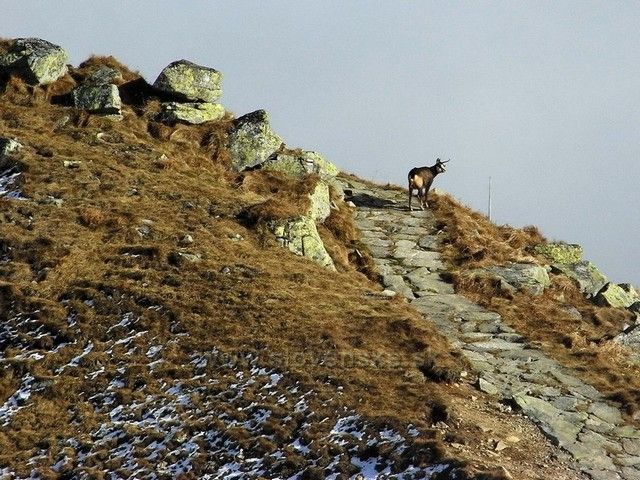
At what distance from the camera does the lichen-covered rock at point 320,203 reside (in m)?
26.4

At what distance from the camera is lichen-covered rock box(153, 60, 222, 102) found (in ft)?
99.9

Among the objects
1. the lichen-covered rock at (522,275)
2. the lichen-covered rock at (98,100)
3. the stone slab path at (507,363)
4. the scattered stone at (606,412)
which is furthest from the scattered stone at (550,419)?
the lichen-covered rock at (98,100)

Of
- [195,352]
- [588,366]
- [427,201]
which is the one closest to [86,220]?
[195,352]

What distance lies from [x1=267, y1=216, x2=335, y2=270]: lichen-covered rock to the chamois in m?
8.82

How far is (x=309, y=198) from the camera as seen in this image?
→ 2627cm

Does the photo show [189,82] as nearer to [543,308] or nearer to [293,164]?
[293,164]

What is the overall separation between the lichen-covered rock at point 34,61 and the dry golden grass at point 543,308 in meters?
15.6

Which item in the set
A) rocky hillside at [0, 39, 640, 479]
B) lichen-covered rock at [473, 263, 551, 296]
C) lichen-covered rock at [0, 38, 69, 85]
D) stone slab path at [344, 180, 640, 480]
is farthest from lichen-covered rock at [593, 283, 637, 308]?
lichen-covered rock at [0, 38, 69, 85]

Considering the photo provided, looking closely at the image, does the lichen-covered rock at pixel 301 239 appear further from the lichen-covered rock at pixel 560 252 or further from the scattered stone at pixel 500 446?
the lichen-covered rock at pixel 560 252

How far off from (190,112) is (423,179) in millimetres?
9351

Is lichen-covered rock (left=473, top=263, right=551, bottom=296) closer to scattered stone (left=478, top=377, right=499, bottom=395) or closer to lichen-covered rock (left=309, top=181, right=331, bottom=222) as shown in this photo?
lichen-covered rock (left=309, top=181, right=331, bottom=222)

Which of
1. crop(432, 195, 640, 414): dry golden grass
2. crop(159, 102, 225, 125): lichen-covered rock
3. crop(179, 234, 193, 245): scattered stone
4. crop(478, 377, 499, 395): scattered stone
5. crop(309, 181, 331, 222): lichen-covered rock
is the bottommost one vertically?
crop(478, 377, 499, 395): scattered stone

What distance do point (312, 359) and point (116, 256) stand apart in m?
6.42

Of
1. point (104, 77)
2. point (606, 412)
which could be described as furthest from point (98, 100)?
point (606, 412)
